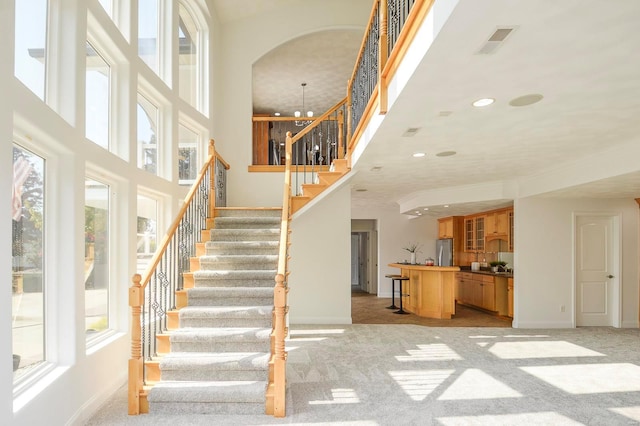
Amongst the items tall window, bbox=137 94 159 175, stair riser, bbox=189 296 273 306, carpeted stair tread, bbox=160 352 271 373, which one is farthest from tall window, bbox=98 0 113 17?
carpeted stair tread, bbox=160 352 271 373

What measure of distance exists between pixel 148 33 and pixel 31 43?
2487 mm

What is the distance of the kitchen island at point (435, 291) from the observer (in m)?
8.63

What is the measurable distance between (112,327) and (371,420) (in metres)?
2.76

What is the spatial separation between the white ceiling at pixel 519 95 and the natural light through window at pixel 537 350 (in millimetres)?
2294

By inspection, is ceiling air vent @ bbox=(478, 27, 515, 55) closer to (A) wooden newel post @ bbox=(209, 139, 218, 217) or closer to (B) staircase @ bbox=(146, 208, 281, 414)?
(B) staircase @ bbox=(146, 208, 281, 414)

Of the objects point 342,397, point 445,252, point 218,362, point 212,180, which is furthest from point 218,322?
point 445,252

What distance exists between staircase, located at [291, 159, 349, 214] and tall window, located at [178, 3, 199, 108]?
239cm

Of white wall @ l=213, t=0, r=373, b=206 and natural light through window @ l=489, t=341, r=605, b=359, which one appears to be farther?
white wall @ l=213, t=0, r=373, b=206

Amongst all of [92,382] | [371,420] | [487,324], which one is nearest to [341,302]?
[487,324]

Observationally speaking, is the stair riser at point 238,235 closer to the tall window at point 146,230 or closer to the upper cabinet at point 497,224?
the tall window at point 146,230

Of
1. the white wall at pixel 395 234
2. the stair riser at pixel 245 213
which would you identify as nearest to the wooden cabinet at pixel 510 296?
the white wall at pixel 395 234

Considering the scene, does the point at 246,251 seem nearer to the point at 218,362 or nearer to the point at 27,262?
the point at 218,362

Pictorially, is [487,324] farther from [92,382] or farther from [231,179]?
[92,382]

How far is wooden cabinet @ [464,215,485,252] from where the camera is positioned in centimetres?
1068
